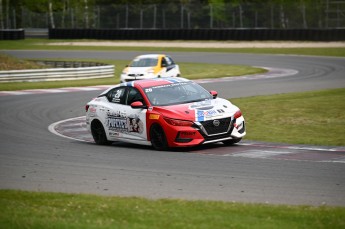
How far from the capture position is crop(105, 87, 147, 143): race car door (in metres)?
15.9

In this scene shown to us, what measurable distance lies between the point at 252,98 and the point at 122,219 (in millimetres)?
17986

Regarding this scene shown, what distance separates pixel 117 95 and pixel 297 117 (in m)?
5.48

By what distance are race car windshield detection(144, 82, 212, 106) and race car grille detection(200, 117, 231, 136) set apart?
0.92 metres

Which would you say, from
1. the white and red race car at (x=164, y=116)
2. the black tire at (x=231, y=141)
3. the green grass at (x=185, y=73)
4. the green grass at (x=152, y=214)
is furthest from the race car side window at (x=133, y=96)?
the green grass at (x=185, y=73)

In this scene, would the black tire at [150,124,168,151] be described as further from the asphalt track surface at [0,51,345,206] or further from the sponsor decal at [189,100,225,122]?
the sponsor decal at [189,100,225,122]

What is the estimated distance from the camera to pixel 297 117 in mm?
20484

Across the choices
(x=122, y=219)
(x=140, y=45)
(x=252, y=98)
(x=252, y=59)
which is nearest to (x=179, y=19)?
(x=140, y=45)

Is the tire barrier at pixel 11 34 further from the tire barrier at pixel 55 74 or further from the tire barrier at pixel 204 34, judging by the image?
the tire barrier at pixel 55 74

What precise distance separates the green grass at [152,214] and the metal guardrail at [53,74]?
26.4m

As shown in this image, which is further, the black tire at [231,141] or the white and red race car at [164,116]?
the black tire at [231,141]

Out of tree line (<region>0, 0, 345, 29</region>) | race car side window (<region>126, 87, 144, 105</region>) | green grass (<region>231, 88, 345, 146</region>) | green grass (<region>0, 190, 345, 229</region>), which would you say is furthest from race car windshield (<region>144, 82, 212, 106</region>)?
tree line (<region>0, 0, 345, 29</region>)

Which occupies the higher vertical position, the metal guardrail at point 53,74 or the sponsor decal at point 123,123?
the sponsor decal at point 123,123

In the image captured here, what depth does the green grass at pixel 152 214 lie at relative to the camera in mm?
8195

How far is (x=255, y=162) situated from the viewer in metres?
13.4
